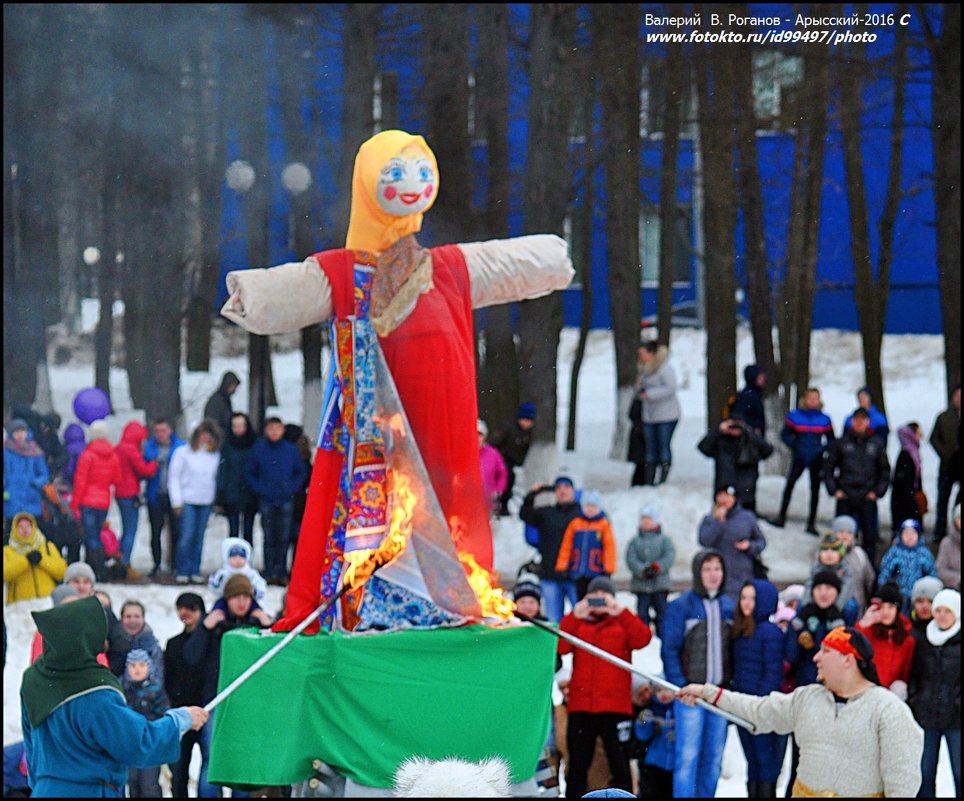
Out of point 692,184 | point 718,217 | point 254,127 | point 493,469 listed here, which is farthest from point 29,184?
point 493,469

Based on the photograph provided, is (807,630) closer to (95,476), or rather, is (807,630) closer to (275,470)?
(275,470)

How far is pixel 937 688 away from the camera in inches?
251

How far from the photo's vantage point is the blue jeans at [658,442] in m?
10.8

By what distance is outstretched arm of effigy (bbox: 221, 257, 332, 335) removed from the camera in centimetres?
553

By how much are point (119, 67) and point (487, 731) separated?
7.33 meters

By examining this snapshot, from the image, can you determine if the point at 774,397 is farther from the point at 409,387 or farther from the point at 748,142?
the point at 409,387

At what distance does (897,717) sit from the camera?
184 inches

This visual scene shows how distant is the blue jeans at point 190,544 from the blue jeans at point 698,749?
3421 mm

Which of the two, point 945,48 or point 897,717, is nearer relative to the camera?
point 897,717

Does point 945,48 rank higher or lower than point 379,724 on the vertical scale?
higher

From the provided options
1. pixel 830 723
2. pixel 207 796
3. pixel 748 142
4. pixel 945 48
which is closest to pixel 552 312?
pixel 748 142

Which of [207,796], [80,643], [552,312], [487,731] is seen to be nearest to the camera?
[80,643]

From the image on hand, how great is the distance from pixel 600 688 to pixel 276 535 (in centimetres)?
262

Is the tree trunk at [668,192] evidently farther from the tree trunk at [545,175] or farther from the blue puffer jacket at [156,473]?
the blue puffer jacket at [156,473]
